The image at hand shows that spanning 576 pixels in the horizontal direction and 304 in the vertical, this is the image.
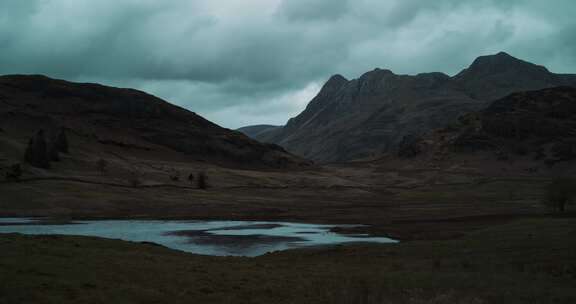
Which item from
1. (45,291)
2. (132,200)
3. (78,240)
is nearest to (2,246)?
(78,240)

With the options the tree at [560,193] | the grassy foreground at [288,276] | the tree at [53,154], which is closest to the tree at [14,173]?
the tree at [53,154]

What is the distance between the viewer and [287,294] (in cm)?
2628

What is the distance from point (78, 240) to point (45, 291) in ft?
72.7

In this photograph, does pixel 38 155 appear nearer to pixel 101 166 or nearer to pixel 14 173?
pixel 101 166

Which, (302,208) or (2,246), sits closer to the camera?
(2,246)

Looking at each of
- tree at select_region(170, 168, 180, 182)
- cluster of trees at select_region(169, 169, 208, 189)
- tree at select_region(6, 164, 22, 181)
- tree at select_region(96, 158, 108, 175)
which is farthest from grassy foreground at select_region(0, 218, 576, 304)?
tree at select_region(96, 158, 108, 175)

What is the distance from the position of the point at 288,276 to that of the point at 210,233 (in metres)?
51.0

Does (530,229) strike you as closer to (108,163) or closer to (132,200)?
(132,200)

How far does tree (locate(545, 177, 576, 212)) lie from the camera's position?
89688 millimetres

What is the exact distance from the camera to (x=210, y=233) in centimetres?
8162

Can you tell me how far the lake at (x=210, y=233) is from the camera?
2569 inches

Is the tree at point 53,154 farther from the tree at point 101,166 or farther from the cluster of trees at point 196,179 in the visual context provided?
the cluster of trees at point 196,179

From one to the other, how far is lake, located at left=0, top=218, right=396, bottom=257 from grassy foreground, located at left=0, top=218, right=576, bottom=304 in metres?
20.0

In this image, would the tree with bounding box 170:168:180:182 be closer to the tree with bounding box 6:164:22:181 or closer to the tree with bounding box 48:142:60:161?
the tree with bounding box 48:142:60:161
